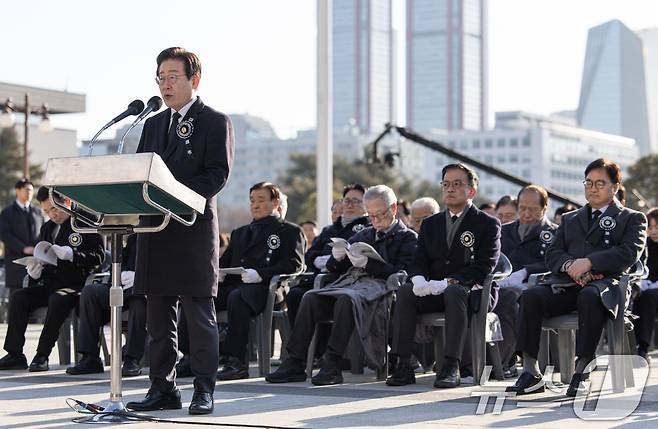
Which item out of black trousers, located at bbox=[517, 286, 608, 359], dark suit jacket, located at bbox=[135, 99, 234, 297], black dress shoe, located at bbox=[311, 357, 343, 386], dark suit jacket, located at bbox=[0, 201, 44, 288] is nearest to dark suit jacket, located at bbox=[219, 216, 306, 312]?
black dress shoe, located at bbox=[311, 357, 343, 386]

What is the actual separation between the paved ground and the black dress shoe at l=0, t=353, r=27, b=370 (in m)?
0.61

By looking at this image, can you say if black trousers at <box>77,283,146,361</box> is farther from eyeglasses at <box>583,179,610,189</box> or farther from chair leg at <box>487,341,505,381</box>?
eyeglasses at <box>583,179,610,189</box>

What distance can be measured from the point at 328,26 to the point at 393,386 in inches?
386

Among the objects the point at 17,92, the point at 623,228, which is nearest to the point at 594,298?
the point at 623,228

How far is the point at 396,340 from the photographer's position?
27.2 feet

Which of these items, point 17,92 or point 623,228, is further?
point 17,92

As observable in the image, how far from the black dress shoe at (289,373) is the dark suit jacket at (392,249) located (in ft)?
2.72

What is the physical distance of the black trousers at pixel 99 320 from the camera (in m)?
9.05

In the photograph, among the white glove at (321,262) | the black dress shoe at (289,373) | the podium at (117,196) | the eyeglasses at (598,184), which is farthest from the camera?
the white glove at (321,262)

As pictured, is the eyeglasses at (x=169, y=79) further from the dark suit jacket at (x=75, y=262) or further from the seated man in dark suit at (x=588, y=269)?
the dark suit jacket at (x=75, y=262)

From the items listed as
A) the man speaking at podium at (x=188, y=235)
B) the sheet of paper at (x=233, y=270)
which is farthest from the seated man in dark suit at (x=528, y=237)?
the man speaking at podium at (x=188, y=235)

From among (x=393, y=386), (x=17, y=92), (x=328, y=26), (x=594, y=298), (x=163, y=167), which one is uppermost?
(x=17, y=92)

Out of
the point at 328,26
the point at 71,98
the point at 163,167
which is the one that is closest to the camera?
the point at 163,167

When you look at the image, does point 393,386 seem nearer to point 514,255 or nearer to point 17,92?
point 514,255
